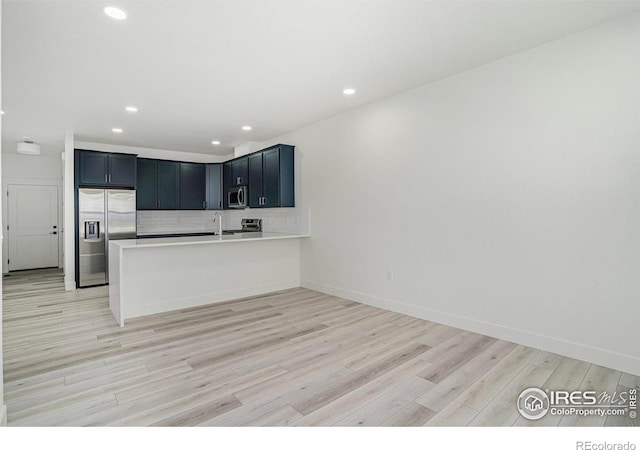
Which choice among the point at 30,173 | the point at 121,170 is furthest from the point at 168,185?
the point at 30,173

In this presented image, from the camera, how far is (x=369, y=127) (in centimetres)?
442

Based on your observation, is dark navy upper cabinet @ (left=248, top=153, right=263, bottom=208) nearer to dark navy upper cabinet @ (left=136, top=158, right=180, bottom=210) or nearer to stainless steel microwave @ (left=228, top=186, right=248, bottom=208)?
stainless steel microwave @ (left=228, top=186, right=248, bottom=208)

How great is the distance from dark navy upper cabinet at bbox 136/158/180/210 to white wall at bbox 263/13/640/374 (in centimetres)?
446

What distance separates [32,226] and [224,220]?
4.16 metres

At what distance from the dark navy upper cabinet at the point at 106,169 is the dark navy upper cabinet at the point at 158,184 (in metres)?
0.40

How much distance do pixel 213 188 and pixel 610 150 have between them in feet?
22.6

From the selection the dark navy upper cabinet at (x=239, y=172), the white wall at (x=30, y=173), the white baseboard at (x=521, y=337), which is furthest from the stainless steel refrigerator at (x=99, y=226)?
→ the white baseboard at (x=521, y=337)

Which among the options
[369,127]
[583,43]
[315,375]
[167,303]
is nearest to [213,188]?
[167,303]

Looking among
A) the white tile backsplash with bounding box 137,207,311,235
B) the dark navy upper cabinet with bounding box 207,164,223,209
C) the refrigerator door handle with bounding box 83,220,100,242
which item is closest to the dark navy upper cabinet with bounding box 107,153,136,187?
the refrigerator door handle with bounding box 83,220,100,242

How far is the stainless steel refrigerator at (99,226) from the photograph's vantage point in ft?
19.3

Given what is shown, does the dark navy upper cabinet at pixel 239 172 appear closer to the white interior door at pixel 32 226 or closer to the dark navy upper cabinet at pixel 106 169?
the dark navy upper cabinet at pixel 106 169

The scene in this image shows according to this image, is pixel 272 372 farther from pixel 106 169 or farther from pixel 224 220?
pixel 224 220

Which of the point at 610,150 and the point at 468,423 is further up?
the point at 610,150
